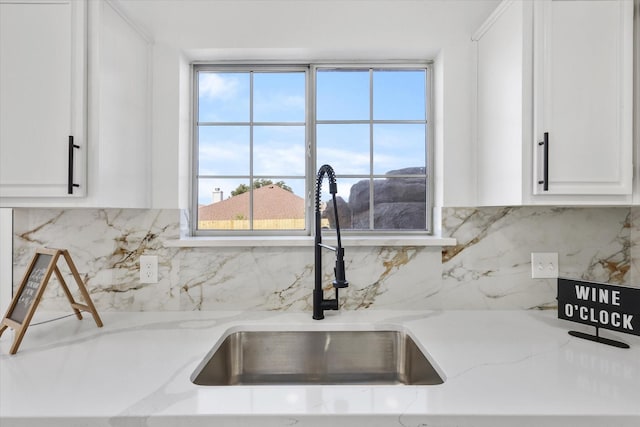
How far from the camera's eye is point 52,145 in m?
1.11

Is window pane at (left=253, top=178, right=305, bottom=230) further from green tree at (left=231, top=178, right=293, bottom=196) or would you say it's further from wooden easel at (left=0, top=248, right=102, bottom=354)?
wooden easel at (left=0, top=248, right=102, bottom=354)

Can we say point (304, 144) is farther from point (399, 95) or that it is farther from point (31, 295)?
point (31, 295)

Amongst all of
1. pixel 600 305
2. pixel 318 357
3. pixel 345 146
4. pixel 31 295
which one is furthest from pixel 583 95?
pixel 31 295

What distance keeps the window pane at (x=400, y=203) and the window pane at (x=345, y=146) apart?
0.13 meters

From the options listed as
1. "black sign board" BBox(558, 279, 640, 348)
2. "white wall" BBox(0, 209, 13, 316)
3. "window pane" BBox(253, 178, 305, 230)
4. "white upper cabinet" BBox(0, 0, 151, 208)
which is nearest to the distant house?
"window pane" BBox(253, 178, 305, 230)

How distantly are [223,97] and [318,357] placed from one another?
4.14 feet

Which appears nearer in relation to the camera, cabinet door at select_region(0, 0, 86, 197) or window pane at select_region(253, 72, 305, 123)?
cabinet door at select_region(0, 0, 86, 197)

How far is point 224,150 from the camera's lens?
66.1 inches

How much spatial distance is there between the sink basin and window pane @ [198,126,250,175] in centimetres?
79

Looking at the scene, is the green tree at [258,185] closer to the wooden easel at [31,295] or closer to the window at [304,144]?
the window at [304,144]

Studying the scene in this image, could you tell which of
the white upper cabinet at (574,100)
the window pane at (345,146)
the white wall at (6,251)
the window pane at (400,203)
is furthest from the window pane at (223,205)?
the white upper cabinet at (574,100)

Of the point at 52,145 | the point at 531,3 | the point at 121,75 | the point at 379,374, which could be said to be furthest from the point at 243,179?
the point at 531,3

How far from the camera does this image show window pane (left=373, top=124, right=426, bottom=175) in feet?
5.47

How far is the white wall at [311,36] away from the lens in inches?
58.0
